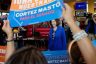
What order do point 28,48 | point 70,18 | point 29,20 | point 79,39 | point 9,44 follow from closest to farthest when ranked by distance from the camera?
point 28,48 < point 79,39 < point 70,18 < point 9,44 < point 29,20

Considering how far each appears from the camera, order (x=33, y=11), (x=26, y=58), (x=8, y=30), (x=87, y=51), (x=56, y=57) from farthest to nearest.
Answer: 1. (x=56, y=57)
2. (x=33, y=11)
3. (x=8, y=30)
4. (x=87, y=51)
5. (x=26, y=58)

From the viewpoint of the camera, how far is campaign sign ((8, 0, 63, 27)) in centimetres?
256

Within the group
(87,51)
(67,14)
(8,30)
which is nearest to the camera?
(87,51)

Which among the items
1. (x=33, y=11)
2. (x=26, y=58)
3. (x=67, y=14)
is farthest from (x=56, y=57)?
(x=26, y=58)

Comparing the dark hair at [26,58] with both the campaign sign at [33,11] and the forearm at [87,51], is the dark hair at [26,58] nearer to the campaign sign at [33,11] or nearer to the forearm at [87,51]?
the forearm at [87,51]

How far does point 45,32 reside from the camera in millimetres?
8648

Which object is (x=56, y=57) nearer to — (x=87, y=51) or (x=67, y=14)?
(x=67, y=14)

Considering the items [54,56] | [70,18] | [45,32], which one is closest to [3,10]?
[45,32]

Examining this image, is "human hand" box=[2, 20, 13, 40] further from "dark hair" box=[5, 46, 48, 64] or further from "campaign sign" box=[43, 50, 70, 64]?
"dark hair" box=[5, 46, 48, 64]

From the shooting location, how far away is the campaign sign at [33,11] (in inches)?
101

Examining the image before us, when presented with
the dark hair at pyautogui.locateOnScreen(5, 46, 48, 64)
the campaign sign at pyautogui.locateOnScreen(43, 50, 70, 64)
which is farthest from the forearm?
the campaign sign at pyautogui.locateOnScreen(43, 50, 70, 64)

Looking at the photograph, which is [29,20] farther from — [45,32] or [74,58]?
[45,32]

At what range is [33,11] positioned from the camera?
2.71 m

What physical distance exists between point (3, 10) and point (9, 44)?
21.7 feet
